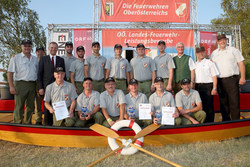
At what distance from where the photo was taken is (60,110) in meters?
3.68

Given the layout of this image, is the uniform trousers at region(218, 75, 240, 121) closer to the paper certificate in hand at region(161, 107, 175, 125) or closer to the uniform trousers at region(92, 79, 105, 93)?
the paper certificate in hand at region(161, 107, 175, 125)

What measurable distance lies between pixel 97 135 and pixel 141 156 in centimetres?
101

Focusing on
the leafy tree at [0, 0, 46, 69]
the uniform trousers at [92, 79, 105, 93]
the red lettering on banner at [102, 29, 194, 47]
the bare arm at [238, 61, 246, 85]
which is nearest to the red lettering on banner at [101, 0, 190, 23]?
the red lettering on banner at [102, 29, 194, 47]

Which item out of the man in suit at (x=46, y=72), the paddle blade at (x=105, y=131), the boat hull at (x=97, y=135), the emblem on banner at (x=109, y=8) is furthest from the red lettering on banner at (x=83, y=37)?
the paddle blade at (x=105, y=131)

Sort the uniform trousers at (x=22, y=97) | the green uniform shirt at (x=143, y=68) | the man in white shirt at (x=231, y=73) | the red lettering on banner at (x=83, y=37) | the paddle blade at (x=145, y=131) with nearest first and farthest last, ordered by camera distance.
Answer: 1. the paddle blade at (x=145, y=131)
2. the uniform trousers at (x=22, y=97)
3. the man in white shirt at (x=231, y=73)
4. the green uniform shirt at (x=143, y=68)
5. the red lettering on banner at (x=83, y=37)

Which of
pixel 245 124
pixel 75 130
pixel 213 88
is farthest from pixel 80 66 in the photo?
pixel 245 124

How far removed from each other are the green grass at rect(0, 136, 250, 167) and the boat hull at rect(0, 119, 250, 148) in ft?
0.41

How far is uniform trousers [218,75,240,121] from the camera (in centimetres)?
435

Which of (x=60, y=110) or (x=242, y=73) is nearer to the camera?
(x=60, y=110)

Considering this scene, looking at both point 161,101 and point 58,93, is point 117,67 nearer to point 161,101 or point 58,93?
point 161,101

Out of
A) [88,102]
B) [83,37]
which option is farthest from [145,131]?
[83,37]

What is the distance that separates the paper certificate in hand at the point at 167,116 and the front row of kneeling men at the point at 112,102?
186mm

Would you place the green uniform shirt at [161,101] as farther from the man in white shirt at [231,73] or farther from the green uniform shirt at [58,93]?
the green uniform shirt at [58,93]

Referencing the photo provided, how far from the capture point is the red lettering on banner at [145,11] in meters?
9.45
